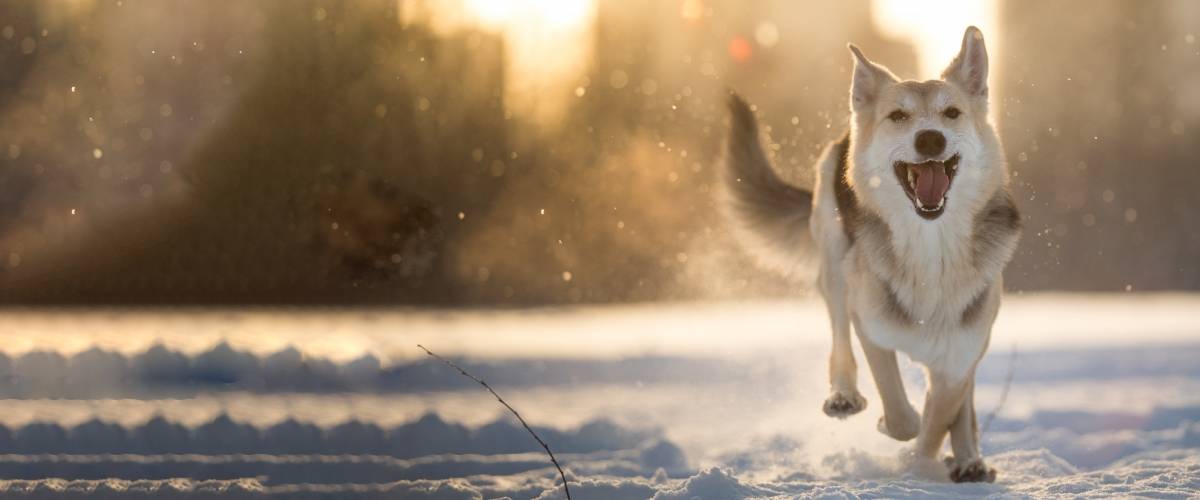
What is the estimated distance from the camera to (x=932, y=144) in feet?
16.2

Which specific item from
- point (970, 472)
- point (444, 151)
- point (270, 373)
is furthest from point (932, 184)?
point (444, 151)

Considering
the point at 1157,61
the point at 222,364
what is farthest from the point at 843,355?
the point at 1157,61

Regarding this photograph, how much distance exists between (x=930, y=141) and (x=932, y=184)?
21 centimetres

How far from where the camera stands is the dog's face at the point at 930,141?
504cm

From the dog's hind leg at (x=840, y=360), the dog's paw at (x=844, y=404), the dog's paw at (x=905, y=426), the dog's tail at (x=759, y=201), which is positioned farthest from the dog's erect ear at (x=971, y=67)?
the dog's tail at (x=759, y=201)

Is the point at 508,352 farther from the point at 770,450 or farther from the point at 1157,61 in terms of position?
the point at 1157,61

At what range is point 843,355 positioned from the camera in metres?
6.20

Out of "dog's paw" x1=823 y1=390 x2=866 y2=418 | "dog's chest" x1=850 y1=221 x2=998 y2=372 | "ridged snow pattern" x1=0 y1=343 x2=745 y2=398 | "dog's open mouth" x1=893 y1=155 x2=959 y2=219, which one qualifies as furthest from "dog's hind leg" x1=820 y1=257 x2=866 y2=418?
"ridged snow pattern" x1=0 y1=343 x2=745 y2=398

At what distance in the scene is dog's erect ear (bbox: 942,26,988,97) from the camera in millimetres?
5316

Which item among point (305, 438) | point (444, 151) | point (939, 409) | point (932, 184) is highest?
point (444, 151)

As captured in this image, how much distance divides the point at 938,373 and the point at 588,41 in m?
22.1

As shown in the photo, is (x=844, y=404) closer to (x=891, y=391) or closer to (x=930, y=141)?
(x=891, y=391)

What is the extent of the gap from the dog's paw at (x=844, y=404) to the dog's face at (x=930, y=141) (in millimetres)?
1218

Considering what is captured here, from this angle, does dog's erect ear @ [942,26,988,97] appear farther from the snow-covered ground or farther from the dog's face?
the snow-covered ground
